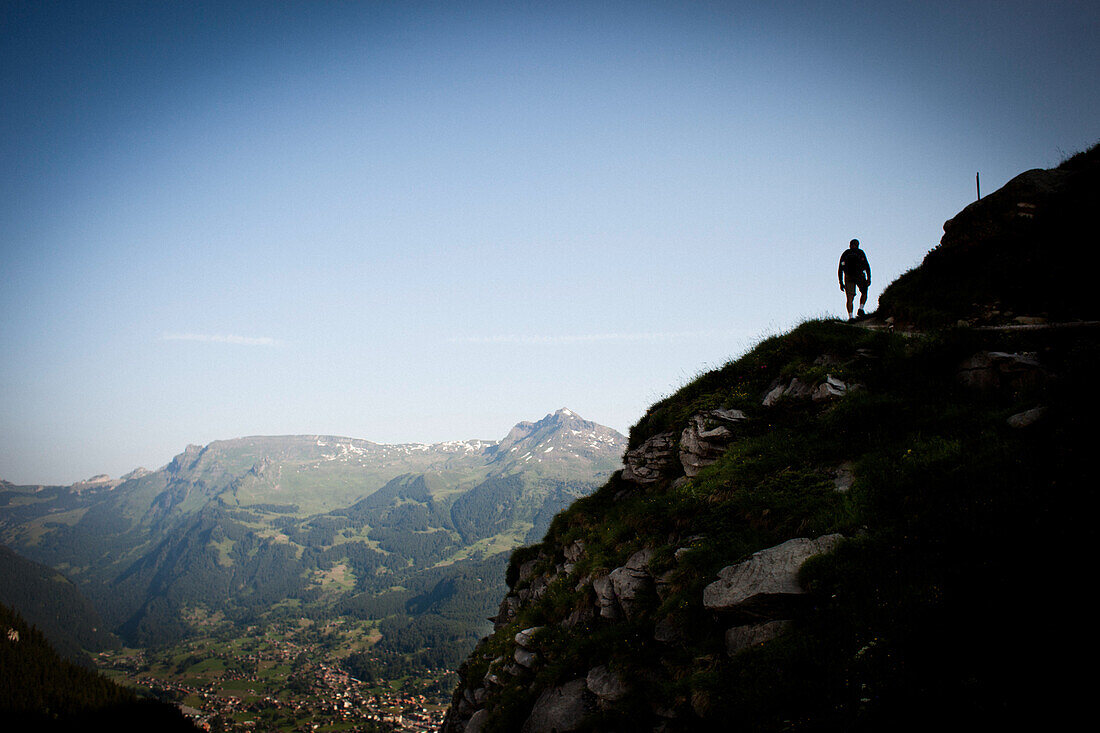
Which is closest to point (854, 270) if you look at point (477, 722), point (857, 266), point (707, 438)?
point (857, 266)

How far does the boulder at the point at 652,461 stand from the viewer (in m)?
19.1

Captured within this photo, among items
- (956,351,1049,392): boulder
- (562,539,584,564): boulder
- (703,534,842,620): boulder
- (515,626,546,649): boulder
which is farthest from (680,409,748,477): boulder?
(515,626,546,649): boulder

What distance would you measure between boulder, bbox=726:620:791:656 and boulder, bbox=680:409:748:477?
25.1 ft

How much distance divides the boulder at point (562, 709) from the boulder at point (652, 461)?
8806mm

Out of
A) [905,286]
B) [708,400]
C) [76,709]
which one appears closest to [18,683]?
[76,709]

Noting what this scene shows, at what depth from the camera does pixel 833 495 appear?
11.5 meters

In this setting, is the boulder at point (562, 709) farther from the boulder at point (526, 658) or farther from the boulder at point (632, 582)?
the boulder at point (632, 582)

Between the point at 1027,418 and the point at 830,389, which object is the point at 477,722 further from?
the point at 1027,418

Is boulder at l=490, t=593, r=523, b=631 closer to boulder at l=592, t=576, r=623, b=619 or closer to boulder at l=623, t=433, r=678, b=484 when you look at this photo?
boulder at l=592, t=576, r=623, b=619

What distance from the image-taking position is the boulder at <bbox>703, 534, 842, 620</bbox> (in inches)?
360

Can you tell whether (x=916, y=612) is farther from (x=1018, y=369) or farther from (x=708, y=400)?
(x=708, y=400)

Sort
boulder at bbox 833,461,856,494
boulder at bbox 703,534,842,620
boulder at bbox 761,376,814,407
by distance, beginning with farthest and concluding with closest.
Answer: boulder at bbox 761,376,814,407
boulder at bbox 833,461,856,494
boulder at bbox 703,534,842,620

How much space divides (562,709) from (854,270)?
2436 centimetres

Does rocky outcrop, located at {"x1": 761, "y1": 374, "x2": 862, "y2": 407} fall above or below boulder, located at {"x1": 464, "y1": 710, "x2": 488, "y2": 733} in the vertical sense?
above
